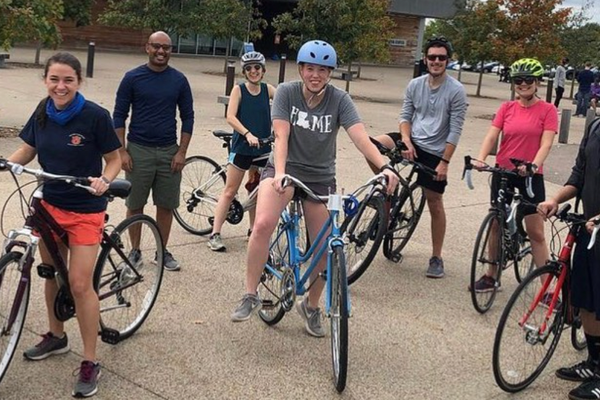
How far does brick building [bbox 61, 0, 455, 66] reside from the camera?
36.7 metres

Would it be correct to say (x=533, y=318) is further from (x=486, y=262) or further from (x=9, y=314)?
(x=9, y=314)

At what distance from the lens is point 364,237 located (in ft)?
19.7

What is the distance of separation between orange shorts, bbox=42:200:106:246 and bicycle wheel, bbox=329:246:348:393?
129cm

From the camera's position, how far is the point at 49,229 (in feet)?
12.9

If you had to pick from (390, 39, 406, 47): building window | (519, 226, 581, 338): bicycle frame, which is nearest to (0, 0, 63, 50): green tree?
(519, 226, 581, 338): bicycle frame

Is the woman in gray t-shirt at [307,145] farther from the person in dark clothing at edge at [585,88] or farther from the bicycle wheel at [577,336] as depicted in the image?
the person in dark clothing at edge at [585,88]

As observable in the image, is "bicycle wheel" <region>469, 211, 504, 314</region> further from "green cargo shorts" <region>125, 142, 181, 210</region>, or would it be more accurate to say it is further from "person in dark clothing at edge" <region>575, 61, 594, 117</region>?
"person in dark clothing at edge" <region>575, 61, 594, 117</region>

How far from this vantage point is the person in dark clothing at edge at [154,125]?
564 centimetres

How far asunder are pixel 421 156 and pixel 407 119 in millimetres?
343

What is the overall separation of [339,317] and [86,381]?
4.45 feet

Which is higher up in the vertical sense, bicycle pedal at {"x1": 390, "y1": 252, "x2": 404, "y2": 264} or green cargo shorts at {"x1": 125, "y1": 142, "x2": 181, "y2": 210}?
green cargo shorts at {"x1": 125, "y1": 142, "x2": 181, "y2": 210}

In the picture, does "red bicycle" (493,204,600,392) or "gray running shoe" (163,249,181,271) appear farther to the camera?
"gray running shoe" (163,249,181,271)

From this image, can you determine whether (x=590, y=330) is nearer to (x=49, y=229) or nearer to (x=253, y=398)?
(x=253, y=398)

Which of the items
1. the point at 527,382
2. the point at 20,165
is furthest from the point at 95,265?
the point at 527,382
